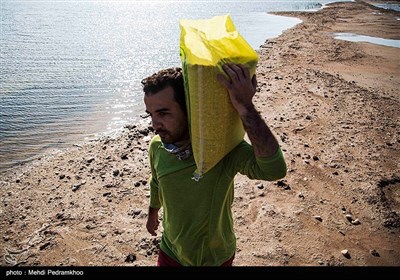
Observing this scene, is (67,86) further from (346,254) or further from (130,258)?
(346,254)

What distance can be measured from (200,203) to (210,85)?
32.6 inches

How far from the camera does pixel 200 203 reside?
2215 millimetres

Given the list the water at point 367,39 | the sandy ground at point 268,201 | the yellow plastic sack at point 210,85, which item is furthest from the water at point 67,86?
the yellow plastic sack at point 210,85

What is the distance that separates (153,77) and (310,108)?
9.12 metres

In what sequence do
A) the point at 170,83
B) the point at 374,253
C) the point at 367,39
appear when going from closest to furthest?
the point at 170,83
the point at 374,253
the point at 367,39

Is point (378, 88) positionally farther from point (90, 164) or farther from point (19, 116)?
point (19, 116)

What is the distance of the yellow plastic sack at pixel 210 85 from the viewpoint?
1792 mm

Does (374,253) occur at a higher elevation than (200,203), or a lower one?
lower

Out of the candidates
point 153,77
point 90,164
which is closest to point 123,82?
point 90,164

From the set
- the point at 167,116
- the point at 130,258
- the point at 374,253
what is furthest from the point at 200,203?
the point at 374,253

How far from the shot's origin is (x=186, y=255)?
92.0 inches

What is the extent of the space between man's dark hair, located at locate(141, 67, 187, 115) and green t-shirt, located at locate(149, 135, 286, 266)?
A: 41cm

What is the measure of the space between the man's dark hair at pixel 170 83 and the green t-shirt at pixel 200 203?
16.1 inches

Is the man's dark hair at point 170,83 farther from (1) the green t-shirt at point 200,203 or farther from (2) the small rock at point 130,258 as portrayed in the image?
(2) the small rock at point 130,258
